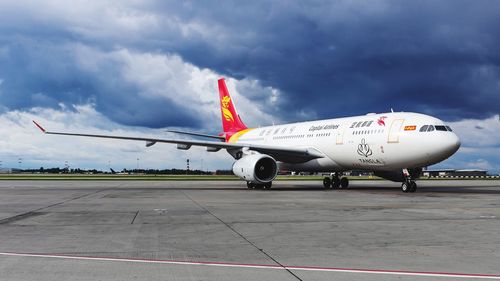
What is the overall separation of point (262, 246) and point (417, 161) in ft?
53.2

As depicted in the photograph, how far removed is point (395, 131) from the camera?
2281 cm

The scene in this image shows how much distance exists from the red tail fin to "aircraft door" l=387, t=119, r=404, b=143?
19.2 meters

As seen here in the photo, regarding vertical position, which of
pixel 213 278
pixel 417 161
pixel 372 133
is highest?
pixel 372 133

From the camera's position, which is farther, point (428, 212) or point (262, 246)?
point (428, 212)

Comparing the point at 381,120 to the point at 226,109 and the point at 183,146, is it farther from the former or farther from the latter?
the point at 226,109

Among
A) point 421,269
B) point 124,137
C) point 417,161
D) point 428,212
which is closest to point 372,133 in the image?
point 417,161

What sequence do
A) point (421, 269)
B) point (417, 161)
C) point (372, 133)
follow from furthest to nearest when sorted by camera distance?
point (372, 133)
point (417, 161)
point (421, 269)

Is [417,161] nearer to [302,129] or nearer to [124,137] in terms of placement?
[302,129]

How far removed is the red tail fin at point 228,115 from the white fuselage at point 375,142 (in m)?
10.3

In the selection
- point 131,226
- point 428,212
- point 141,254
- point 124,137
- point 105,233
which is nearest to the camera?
point 141,254

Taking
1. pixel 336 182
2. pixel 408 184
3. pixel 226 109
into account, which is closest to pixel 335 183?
pixel 336 182

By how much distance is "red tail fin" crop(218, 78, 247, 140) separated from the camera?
4116cm

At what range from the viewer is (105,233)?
9094 millimetres

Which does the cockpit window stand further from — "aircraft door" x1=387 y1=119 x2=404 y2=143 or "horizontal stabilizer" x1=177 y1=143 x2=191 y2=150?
"horizontal stabilizer" x1=177 y1=143 x2=191 y2=150
